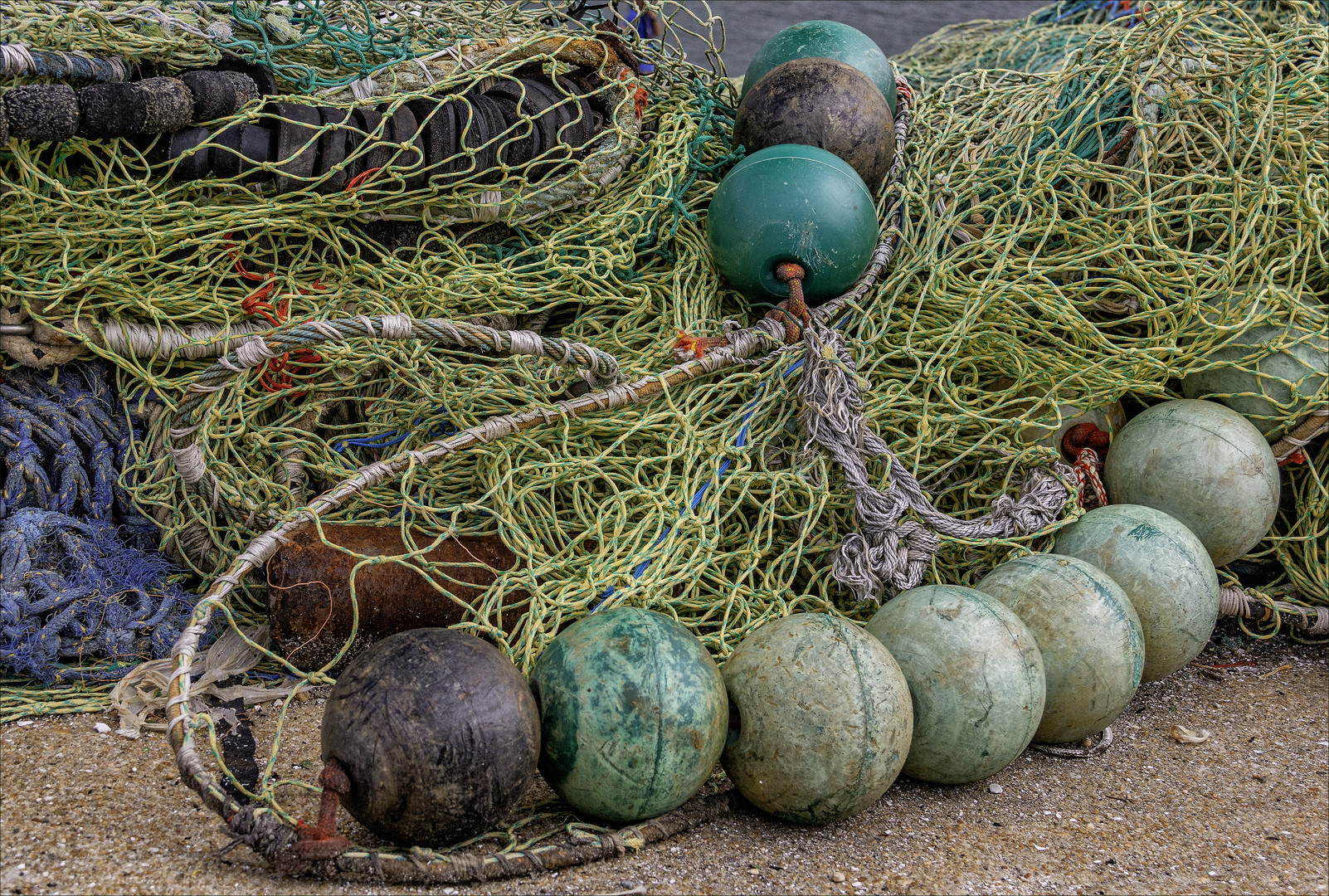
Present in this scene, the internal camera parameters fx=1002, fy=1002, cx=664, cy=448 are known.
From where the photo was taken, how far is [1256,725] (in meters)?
3.17

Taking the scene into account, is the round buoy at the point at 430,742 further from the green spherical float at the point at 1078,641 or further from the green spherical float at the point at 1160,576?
the green spherical float at the point at 1160,576

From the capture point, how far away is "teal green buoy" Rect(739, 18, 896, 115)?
A: 13.6 feet

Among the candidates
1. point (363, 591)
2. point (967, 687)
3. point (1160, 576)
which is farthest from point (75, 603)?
point (1160, 576)

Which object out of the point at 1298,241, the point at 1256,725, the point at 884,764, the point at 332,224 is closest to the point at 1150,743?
the point at 1256,725

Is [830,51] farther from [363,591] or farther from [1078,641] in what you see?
[363,591]

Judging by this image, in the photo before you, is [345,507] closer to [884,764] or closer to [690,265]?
[690,265]

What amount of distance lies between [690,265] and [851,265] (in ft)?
2.02

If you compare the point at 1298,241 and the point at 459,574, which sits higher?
the point at 1298,241

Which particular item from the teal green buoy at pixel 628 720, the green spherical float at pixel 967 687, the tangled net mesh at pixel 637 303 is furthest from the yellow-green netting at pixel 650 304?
the green spherical float at pixel 967 687

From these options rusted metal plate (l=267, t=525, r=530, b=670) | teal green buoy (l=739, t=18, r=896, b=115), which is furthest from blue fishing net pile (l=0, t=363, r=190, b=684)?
teal green buoy (l=739, t=18, r=896, b=115)

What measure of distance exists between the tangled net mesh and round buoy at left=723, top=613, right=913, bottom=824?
1.37ft

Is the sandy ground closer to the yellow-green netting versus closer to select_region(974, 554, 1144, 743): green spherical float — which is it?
select_region(974, 554, 1144, 743): green spherical float

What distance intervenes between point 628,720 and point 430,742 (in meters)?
0.45

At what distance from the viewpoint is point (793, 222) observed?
3479 mm
